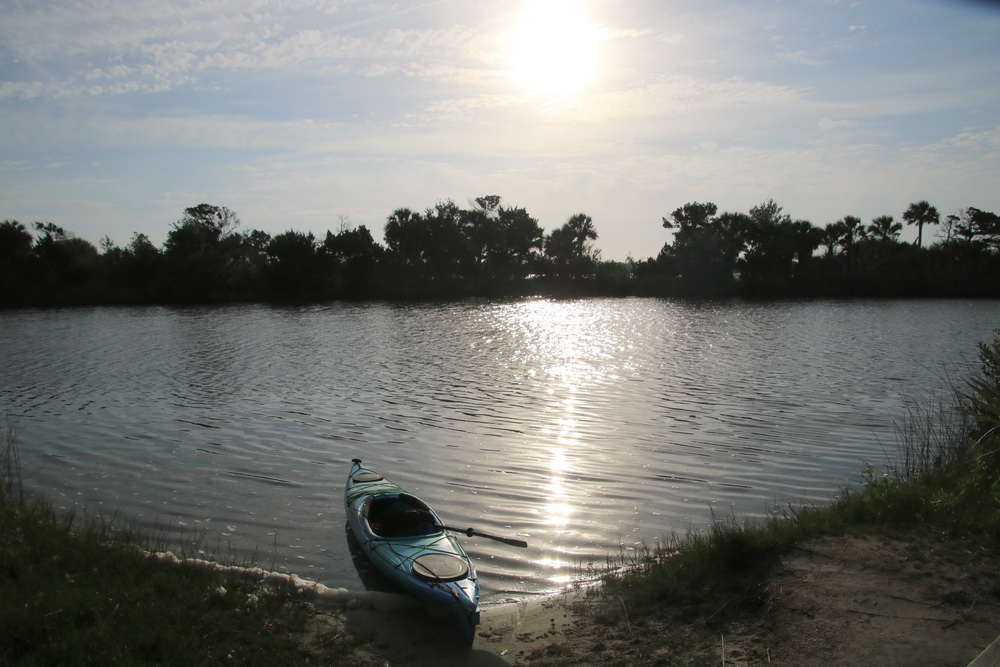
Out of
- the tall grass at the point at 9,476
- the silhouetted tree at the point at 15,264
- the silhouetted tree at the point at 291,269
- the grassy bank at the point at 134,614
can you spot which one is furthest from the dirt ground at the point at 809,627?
the silhouetted tree at the point at 15,264

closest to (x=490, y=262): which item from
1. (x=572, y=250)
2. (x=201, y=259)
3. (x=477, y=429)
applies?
(x=572, y=250)

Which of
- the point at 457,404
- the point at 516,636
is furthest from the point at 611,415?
the point at 516,636

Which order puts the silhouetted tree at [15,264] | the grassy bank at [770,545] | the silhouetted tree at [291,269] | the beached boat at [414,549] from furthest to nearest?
1. the silhouetted tree at [291,269]
2. the silhouetted tree at [15,264]
3. the beached boat at [414,549]
4. the grassy bank at [770,545]

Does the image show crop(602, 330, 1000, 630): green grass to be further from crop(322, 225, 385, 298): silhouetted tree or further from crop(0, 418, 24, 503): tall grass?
crop(322, 225, 385, 298): silhouetted tree

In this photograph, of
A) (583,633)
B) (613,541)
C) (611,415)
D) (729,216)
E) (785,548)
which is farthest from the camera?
(729,216)

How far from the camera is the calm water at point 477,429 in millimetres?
10477

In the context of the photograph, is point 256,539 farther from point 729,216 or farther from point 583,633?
point 729,216

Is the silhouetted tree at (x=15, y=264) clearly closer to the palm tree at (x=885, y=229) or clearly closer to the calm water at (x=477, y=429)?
the calm water at (x=477, y=429)

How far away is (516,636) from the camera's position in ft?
21.8

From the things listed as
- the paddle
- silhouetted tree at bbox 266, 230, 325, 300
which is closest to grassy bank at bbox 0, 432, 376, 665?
the paddle

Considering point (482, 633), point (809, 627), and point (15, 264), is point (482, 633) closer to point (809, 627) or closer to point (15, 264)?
point (809, 627)

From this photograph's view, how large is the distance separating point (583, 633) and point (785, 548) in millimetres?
2246

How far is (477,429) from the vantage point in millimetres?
16344

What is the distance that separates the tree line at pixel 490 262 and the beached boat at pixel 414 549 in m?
73.0
